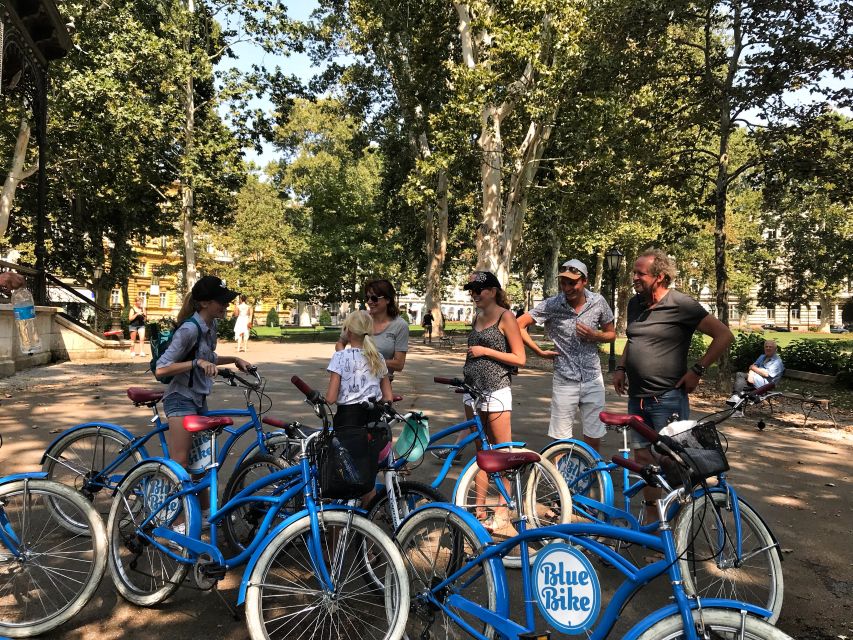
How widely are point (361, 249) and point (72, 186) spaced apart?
14.3 metres

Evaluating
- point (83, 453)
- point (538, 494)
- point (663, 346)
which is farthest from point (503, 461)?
point (83, 453)

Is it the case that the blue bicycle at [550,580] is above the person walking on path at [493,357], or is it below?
below

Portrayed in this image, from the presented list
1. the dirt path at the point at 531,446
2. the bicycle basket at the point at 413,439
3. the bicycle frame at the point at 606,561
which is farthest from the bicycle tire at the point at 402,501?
the dirt path at the point at 531,446

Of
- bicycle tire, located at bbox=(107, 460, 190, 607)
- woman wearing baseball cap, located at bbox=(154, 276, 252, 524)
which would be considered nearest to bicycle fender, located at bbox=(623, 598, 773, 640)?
bicycle tire, located at bbox=(107, 460, 190, 607)

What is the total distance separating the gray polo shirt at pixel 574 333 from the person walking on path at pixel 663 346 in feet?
1.89

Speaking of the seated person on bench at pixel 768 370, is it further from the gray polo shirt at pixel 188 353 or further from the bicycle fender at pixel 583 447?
the gray polo shirt at pixel 188 353

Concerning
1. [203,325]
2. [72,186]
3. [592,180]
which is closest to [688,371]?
[203,325]

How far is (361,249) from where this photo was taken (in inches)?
1335

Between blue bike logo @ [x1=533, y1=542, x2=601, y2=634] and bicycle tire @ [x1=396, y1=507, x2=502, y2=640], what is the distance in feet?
1.09

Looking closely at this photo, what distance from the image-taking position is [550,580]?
246cm

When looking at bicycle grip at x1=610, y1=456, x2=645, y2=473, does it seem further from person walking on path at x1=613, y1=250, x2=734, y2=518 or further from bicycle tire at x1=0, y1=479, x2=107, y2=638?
bicycle tire at x1=0, y1=479, x2=107, y2=638

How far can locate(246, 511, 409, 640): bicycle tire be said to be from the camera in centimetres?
274

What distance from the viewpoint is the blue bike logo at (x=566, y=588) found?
2.36 meters

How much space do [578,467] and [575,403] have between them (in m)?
0.60
